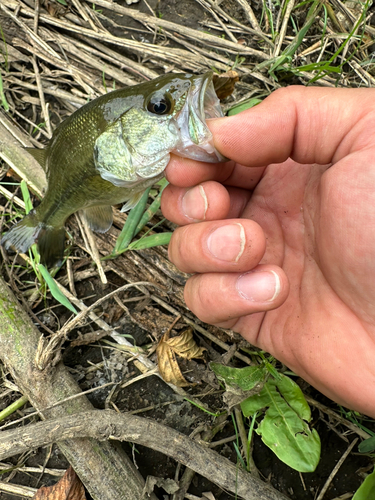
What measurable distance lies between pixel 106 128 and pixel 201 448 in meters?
1.96

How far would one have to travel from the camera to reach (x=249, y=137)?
185 centimetres

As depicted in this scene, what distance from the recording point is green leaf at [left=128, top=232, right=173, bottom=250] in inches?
112

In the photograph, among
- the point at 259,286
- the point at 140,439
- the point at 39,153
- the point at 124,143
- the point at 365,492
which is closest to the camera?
the point at 259,286

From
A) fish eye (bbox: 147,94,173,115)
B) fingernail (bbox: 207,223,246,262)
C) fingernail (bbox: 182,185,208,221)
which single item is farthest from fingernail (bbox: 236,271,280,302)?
fish eye (bbox: 147,94,173,115)

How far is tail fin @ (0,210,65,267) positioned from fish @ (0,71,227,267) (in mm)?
154

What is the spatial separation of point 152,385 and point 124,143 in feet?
5.75

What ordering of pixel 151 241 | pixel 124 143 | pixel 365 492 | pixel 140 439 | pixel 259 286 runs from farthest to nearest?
1. pixel 151 241
2. pixel 140 439
3. pixel 124 143
4. pixel 365 492
5. pixel 259 286

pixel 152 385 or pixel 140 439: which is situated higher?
pixel 140 439

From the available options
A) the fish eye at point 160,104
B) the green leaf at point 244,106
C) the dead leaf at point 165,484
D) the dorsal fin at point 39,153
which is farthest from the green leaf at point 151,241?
the dead leaf at point 165,484

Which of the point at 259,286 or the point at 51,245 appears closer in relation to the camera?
the point at 259,286

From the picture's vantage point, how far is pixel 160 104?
201 cm

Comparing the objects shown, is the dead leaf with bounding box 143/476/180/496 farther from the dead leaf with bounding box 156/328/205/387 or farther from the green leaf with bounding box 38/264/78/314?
the green leaf with bounding box 38/264/78/314

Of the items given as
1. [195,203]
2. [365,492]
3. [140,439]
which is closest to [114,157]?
[195,203]

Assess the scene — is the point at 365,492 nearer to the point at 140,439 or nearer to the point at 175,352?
the point at 140,439
